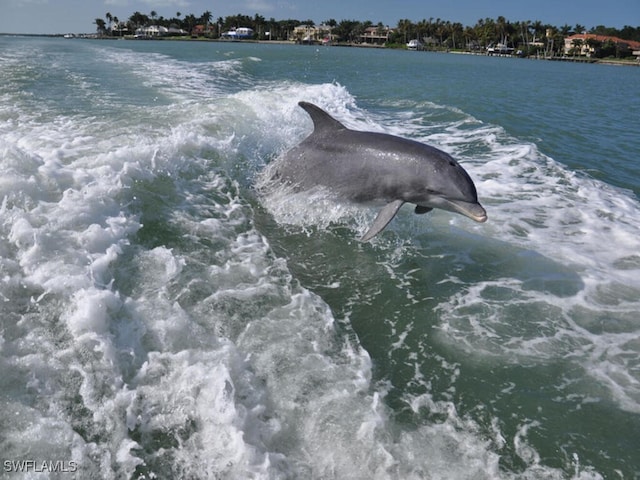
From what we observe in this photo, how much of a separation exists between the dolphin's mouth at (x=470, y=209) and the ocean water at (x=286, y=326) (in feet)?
2.25

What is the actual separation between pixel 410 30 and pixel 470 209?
173 metres

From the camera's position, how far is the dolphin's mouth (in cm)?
548

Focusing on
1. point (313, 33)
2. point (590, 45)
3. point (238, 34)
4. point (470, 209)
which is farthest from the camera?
point (313, 33)

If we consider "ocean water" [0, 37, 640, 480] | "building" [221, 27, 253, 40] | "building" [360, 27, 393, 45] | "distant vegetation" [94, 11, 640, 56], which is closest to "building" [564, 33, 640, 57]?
"distant vegetation" [94, 11, 640, 56]

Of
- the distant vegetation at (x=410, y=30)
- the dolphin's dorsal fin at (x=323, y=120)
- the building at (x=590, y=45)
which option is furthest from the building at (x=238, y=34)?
the dolphin's dorsal fin at (x=323, y=120)

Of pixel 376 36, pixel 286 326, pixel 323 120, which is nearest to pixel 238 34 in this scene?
pixel 376 36

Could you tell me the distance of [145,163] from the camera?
694 centimetres

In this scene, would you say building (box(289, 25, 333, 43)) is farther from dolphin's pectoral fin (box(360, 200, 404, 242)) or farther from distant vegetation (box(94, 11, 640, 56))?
dolphin's pectoral fin (box(360, 200, 404, 242))

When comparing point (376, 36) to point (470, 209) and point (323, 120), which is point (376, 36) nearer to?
point (323, 120)

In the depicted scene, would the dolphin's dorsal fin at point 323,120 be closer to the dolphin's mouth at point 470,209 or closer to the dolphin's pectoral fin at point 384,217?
the dolphin's pectoral fin at point 384,217

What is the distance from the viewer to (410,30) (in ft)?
529

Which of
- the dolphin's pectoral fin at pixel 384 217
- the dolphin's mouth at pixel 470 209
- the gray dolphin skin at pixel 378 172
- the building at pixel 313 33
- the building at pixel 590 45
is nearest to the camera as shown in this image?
the dolphin's mouth at pixel 470 209

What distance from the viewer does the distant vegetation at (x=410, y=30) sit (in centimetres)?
14500

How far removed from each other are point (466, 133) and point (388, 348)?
461 inches
